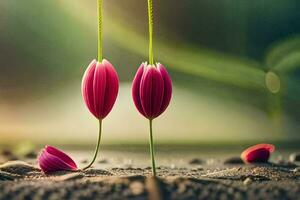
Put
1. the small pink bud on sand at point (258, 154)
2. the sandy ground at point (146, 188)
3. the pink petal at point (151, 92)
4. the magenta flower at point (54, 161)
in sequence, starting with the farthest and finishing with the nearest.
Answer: the small pink bud on sand at point (258, 154) → the magenta flower at point (54, 161) → the pink petal at point (151, 92) → the sandy ground at point (146, 188)

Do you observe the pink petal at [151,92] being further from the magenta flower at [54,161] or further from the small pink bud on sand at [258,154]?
the small pink bud on sand at [258,154]

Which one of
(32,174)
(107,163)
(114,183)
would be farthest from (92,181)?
(107,163)

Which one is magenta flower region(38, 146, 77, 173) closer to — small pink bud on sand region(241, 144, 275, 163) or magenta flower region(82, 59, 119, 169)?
magenta flower region(82, 59, 119, 169)

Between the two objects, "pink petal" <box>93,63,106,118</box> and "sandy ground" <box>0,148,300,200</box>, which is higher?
"pink petal" <box>93,63,106,118</box>

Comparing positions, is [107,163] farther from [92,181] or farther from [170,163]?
[92,181]

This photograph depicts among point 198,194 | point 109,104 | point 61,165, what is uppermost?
point 109,104

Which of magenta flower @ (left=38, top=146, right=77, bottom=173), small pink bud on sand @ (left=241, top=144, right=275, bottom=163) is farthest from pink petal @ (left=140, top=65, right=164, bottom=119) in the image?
small pink bud on sand @ (left=241, top=144, right=275, bottom=163)

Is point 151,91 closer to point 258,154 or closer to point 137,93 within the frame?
point 137,93

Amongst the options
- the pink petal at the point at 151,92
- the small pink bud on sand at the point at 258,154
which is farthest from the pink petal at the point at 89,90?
the small pink bud on sand at the point at 258,154
